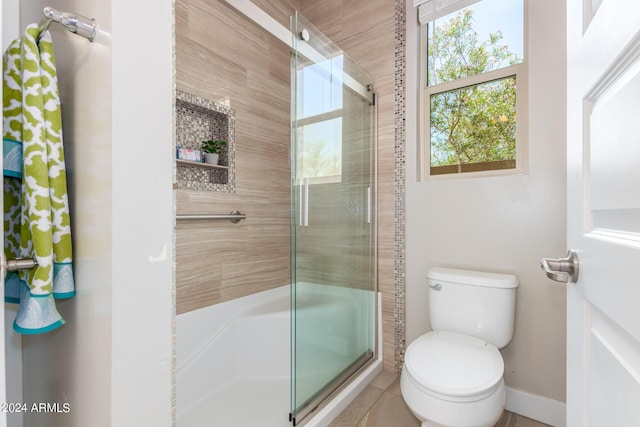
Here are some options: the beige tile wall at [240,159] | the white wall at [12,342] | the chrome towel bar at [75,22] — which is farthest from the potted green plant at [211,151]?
the chrome towel bar at [75,22]

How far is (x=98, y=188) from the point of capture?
2.01 ft

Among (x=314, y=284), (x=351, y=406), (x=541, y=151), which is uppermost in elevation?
(x=541, y=151)

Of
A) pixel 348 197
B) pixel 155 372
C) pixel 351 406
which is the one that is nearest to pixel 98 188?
pixel 155 372

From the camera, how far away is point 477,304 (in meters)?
1.54

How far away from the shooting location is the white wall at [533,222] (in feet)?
4.99

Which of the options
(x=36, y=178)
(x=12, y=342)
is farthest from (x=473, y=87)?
(x=12, y=342)

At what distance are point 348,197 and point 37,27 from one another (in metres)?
1.46

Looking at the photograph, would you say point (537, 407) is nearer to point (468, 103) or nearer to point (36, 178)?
point (468, 103)

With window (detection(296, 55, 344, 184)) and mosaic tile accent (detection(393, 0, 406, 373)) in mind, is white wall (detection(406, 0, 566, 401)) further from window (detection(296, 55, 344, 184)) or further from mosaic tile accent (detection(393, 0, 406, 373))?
window (detection(296, 55, 344, 184))

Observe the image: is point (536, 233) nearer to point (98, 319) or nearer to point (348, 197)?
point (348, 197)

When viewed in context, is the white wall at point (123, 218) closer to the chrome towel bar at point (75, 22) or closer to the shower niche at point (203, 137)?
the chrome towel bar at point (75, 22)

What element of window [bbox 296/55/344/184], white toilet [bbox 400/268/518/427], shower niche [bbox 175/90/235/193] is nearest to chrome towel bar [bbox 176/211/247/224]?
shower niche [bbox 175/90/235/193]

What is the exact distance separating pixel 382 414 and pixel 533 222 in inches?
52.0

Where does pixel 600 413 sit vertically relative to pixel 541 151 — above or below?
below
